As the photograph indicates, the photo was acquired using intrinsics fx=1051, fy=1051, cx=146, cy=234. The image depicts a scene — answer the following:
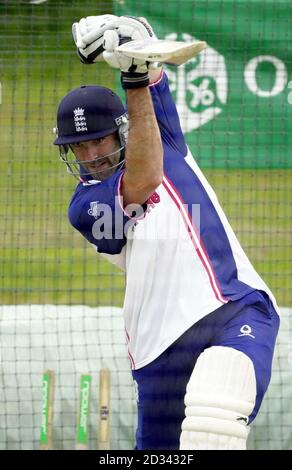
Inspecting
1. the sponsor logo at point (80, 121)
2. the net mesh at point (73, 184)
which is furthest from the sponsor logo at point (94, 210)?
the net mesh at point (73, 184)

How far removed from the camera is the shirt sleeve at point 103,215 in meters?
3.32

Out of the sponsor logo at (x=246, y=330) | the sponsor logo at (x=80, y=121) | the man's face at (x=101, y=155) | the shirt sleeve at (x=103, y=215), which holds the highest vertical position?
the sponsor logo at (x=80, y=121)

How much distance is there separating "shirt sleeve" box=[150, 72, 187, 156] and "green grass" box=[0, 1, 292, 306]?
3.01 m

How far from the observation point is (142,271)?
3.49 meters

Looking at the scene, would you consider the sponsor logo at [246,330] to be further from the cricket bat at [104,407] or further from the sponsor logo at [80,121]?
the cricket bat at [104,407]

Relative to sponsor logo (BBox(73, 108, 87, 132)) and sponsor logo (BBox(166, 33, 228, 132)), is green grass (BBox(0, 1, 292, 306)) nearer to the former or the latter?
sponsor logo (BBox(166, 33, 228, 132))

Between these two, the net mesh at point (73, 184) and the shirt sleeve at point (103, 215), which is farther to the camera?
the net mesh at point (73, 184)

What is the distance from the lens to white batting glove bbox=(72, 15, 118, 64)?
10.4ft

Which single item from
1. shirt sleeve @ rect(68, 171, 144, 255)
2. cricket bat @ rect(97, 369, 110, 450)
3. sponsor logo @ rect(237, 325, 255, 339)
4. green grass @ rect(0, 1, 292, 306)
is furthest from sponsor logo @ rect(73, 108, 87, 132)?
green grass @ rect(0, 1, 292, 306)

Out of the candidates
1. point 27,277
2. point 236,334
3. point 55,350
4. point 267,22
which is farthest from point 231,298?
point 27,277

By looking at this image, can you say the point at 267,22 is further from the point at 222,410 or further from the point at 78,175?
the point at 222,410

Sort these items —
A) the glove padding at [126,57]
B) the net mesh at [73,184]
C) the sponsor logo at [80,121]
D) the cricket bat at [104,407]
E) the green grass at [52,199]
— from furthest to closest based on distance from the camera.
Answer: the green grass at [52,199], the net mesh at [73,184], the cricket bat at [104,407], the sponsor logo at [80,121], the glove padding at [126,57]

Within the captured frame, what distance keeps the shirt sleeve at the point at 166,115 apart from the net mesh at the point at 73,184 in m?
2.12

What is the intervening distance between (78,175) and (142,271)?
0.39 m
